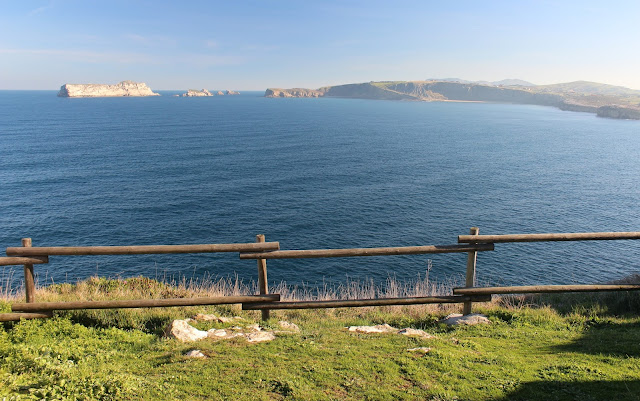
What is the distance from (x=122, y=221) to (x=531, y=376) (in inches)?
1709

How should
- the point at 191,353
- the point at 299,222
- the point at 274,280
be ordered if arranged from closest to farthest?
1. the point at 191,353
2. the point at 274,280
3. the point at 299,222

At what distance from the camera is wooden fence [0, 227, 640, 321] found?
25.6ft

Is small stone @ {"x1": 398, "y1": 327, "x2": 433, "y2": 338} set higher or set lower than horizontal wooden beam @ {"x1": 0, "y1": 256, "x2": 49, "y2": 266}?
lower

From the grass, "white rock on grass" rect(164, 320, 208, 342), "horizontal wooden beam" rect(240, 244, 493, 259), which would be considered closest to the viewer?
the grass

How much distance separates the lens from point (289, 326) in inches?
338

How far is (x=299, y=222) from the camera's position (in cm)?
4216

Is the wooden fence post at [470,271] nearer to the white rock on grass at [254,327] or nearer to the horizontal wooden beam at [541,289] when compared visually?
the horizontal wooden beam at [541,289]

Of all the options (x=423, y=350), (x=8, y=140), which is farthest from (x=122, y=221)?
(x=8, y=140)

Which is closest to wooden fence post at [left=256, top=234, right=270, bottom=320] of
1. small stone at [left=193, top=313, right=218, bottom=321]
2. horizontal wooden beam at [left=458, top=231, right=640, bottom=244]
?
small stone at [left=193, top=313, right=218, bottom=321]

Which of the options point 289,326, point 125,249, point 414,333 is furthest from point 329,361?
point 125,249

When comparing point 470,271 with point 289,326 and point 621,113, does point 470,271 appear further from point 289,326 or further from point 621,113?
point 621,113

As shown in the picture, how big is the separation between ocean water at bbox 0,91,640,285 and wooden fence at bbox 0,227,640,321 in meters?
12.0

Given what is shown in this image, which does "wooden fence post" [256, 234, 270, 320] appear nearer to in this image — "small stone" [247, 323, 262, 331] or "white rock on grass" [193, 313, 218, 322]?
"small stone" [247, 323, 262, 331]

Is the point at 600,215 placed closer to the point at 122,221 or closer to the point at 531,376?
the point at 531,376
